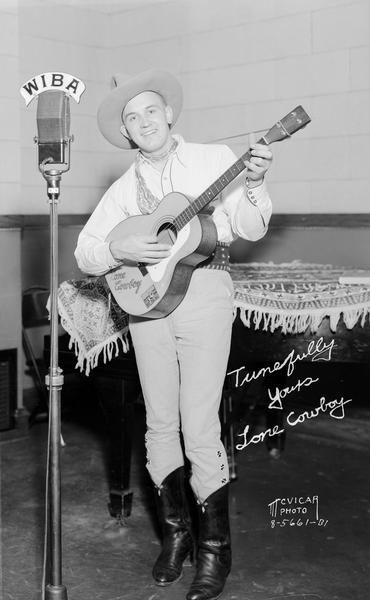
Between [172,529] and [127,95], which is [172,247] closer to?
[127,95]

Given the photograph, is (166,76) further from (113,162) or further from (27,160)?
(113,162)

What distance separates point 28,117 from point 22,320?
1.15 m

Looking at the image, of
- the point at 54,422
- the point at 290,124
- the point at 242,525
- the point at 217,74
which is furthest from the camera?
the point at 217,74

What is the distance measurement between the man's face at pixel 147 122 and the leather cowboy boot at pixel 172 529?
106 cm

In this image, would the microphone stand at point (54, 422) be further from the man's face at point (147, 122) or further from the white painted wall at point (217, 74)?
the white painted wall at point (217, 74)

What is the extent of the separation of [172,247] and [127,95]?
51cm

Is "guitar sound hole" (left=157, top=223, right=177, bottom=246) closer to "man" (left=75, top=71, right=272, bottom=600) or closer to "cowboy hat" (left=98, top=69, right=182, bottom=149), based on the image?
"man" (left=75, top=71, right=272, bottom=600)

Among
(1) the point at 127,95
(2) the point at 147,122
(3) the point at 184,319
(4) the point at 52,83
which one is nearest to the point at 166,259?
(3) the point at 184,319

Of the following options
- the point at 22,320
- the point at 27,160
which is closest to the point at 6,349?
the point at 22,320

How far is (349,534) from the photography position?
10.5ft

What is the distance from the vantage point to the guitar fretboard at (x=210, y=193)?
2.48m

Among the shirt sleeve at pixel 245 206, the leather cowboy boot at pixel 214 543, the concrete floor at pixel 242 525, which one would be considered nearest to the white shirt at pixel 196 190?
the shirt sleeve at pixel 245 206

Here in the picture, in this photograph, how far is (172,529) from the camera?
2.83 meters
